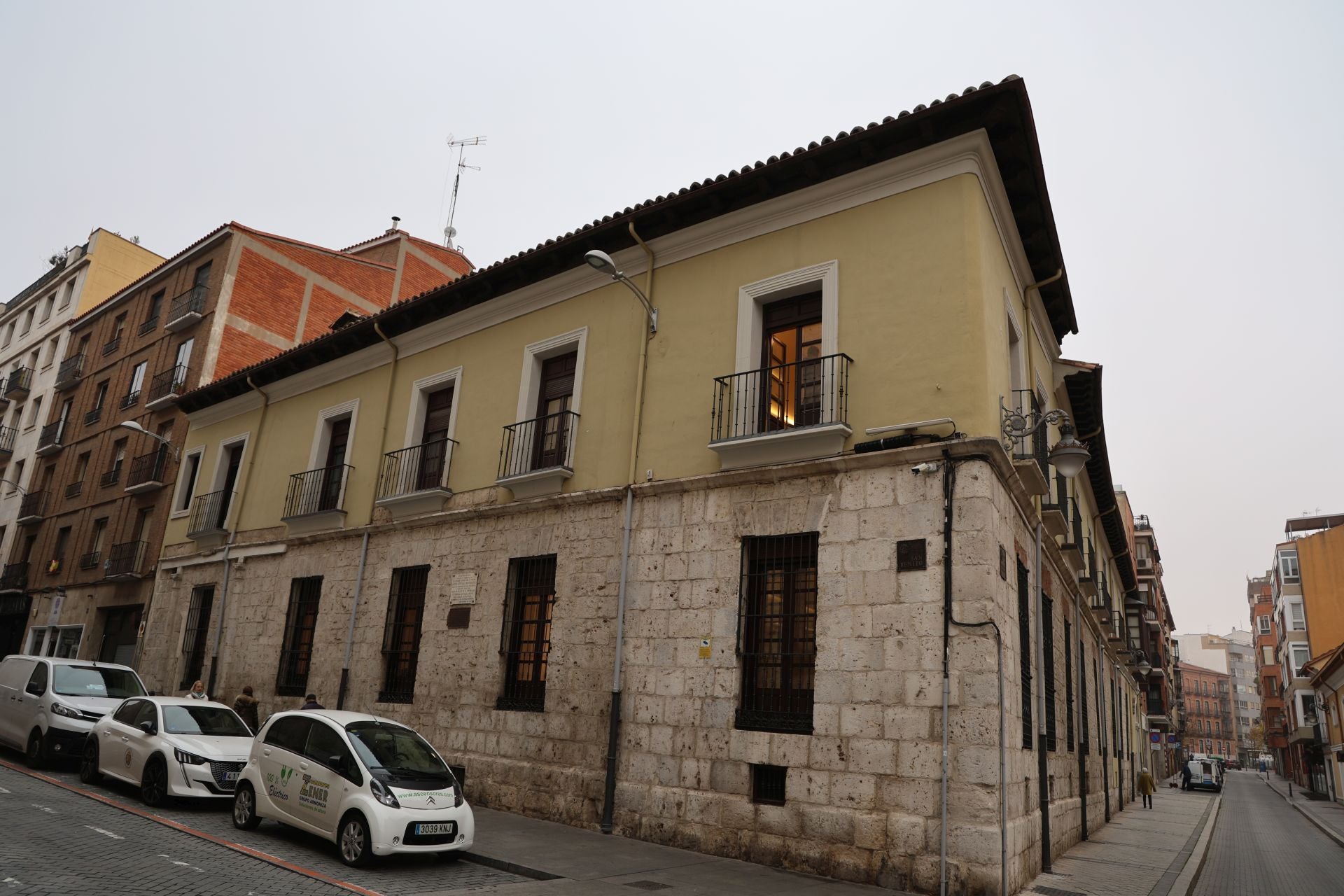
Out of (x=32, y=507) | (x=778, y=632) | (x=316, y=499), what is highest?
(x=32, y=507)

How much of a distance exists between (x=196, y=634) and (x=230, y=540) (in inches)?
92.8

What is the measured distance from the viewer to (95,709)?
12.9m

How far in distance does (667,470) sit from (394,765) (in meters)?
5.01

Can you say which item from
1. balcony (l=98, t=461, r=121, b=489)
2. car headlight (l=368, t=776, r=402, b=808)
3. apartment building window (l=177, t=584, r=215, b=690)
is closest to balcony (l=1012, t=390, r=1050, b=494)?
car headlight (l=368, t=776, r=402, b=808)

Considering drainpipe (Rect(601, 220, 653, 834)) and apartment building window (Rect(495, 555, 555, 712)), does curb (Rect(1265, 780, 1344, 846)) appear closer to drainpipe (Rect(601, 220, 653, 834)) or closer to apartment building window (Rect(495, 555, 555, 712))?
drainpipe (Rect(601, 220, 653, 834))

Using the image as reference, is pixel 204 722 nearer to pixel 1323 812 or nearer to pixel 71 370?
pixel 71 370

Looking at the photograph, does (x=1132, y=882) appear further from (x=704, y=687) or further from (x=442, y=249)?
(x=442, y=249)

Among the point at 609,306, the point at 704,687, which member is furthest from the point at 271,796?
the point at 609,306

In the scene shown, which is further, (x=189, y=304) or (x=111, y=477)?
(x=111, y=477)

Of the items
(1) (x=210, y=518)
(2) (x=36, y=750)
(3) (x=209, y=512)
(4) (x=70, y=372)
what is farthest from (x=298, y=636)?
(4) (x=70, y=372)

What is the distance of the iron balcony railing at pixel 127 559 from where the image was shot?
22312 mm

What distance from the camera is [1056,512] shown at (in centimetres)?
1242

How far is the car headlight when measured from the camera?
823cm

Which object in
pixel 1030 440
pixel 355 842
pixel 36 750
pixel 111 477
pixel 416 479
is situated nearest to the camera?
pixel 355 842
